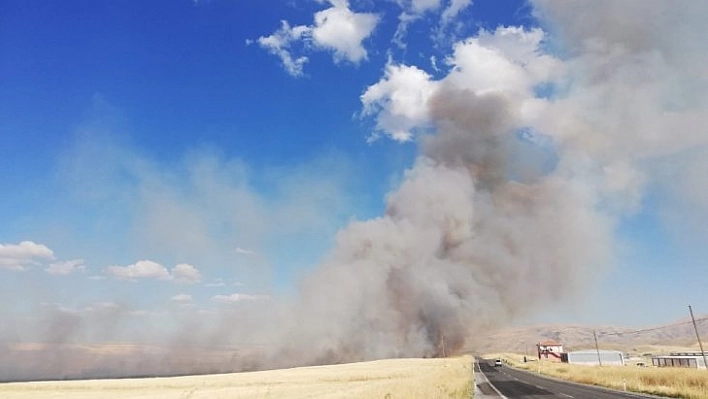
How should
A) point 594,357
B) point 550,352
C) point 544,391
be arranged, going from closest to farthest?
point 544,391 → point 594,357 → point 550,352

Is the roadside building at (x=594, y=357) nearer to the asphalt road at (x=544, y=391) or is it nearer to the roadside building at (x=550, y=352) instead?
the roadside building at (x=550, y=352)

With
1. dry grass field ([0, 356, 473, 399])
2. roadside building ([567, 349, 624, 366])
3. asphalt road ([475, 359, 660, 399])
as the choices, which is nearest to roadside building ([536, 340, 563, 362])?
roadside building ([567, 349, 624, 366])

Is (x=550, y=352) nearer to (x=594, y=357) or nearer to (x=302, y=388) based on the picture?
(x=594, y=357)

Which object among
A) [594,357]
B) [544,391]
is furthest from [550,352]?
[544,391]

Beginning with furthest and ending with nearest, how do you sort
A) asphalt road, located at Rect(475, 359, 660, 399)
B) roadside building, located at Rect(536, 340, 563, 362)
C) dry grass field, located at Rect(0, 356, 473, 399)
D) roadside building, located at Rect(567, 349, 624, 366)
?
roadside building, located at Rect(536, 340, 563, 362) → roadside building, located at Rect(567, 349, 624, 366) → dry grass field, located at Rect(0, 356, 473, 399) → asphalt road, located at Rect(475, 359, 660, 399)

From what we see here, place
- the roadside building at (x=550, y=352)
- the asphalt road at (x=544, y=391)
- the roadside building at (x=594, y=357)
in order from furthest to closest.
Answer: the roadside building at (x=550, y=352) → the roadside building at (x=594, y=357) → the asphalt road at (x=544, y=391)

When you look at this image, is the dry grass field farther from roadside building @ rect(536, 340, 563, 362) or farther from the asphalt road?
roadside building @ rect(536, 340, 563, 362)

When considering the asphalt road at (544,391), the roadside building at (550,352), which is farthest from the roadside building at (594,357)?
the asphalt road at (544,391)

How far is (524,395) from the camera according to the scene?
2959 centimetres

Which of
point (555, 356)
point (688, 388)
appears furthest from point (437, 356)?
point (688, 388)

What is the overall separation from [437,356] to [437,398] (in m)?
118

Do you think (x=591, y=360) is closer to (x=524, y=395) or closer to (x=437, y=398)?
(x=524, y=395)

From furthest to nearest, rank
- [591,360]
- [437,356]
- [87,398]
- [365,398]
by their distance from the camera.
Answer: [437,356], [591,360], [87,398], [365,398]

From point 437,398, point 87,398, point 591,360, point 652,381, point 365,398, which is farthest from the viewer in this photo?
point 591,360
